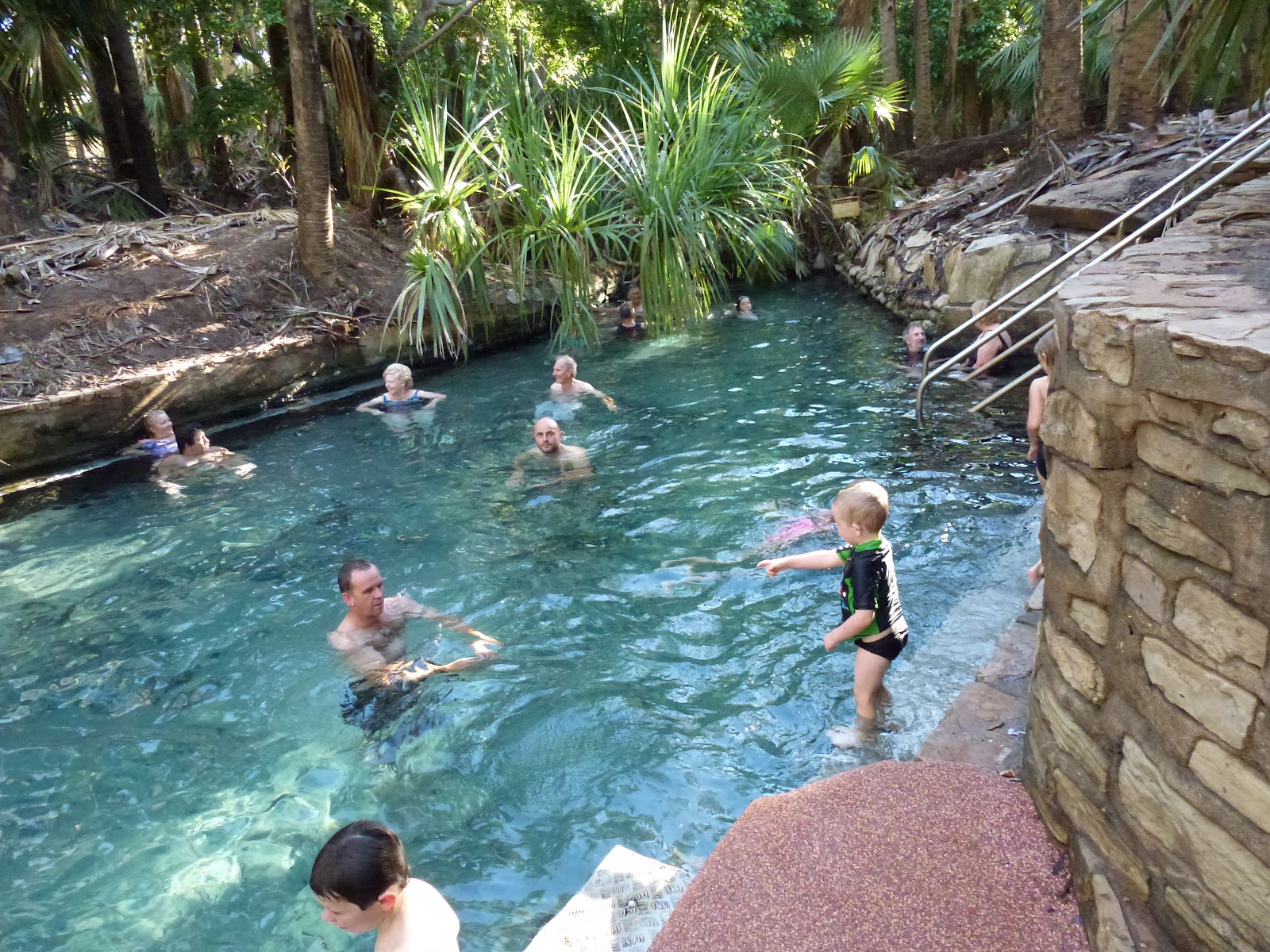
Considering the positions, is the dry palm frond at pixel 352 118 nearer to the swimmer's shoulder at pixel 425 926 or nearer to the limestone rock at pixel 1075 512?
the swimmer's shoulder at pixel 425 926

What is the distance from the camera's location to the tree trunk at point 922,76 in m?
18.6

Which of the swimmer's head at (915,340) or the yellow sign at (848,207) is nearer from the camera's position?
the swimmer's head at (915,340)

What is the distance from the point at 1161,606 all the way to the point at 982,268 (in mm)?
10351

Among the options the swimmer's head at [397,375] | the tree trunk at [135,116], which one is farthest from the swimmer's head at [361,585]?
the tree trunk at [135,116]

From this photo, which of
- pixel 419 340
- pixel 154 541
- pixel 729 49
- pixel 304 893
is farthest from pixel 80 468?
pixel 729 49

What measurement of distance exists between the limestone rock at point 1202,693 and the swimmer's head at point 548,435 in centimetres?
612

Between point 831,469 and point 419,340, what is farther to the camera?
point 419,340

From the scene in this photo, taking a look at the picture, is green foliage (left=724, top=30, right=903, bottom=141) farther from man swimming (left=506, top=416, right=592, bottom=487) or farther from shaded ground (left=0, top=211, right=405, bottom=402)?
man swimming (left=506, top=416, right=592, bottom=487)

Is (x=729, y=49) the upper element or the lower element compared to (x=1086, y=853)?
upper

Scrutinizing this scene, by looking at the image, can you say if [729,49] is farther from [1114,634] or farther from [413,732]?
[1114,634]

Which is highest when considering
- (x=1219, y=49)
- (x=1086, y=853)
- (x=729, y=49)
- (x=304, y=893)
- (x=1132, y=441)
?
(x=729, y=49)

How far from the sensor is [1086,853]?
253cm

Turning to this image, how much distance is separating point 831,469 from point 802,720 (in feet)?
11.6

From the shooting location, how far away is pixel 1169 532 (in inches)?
84.7
